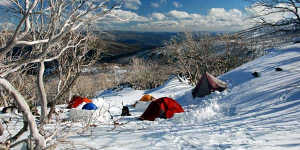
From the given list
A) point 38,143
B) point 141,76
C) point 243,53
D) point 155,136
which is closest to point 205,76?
point 155,136

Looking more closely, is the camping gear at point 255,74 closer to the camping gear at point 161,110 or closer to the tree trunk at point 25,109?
the camping gear at point 161,110

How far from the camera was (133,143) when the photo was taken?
6121 mm

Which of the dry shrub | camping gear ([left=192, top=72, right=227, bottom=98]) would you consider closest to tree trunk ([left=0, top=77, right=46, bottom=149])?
camping gear ([left=192, top=72, right=227, bottom=98])

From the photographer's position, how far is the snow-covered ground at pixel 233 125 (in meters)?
5.89

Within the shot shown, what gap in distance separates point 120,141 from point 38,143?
3.00m

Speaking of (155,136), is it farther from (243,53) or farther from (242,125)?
(243,53)

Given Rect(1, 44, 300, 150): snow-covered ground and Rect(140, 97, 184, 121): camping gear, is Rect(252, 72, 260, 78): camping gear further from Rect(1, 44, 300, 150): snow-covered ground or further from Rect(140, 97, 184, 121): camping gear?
Rect(140, 97, 184, 121): camping gear

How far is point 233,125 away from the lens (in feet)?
25.9

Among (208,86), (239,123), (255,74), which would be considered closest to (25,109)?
(239,123)

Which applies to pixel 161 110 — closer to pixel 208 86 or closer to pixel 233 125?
pixel 233 125

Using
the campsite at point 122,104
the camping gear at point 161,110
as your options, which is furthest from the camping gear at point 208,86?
the camping gear at point 161,110

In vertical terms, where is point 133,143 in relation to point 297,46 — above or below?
below

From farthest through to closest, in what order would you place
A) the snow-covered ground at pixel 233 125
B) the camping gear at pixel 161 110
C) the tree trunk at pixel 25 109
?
the camping gear at pixel 161 110, the snow-covered ground at pixel 233 125, the tree trunk at pixel 25 109

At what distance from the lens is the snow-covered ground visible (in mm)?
5895
